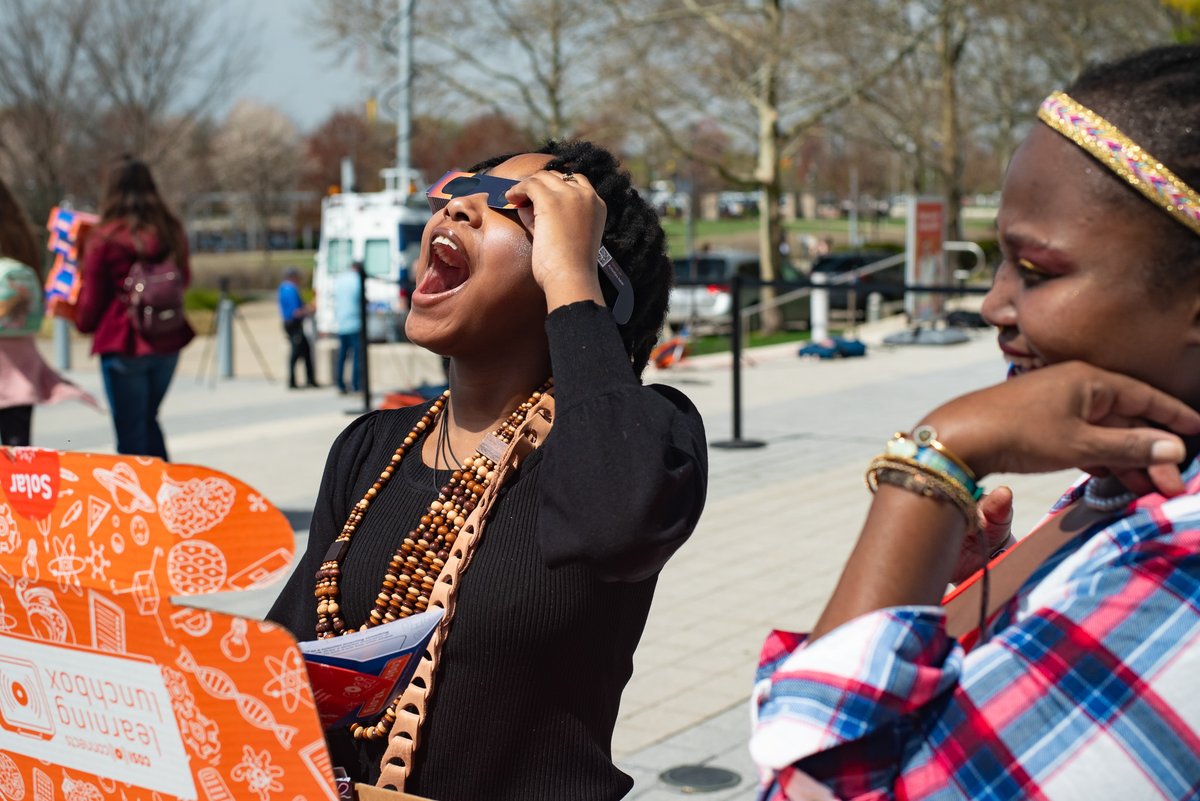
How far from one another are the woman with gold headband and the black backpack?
23.1ft

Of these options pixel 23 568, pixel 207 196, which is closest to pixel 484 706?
pixel 23 568

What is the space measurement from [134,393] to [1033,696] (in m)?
7.36

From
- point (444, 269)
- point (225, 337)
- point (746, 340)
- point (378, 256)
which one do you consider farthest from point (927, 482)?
point (746, 340)

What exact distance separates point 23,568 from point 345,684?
0.41 m

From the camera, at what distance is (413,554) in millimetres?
1967

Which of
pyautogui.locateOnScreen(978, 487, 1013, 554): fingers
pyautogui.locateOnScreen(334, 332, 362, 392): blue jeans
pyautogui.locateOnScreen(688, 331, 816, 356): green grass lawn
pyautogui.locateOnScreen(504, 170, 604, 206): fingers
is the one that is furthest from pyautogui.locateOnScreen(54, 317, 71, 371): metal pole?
pyautogui.locateOnScreen(978, 487, 1013, 554): fingers

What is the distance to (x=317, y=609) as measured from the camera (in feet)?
6.70

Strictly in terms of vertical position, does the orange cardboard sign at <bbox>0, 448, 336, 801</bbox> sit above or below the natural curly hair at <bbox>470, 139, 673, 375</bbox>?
below

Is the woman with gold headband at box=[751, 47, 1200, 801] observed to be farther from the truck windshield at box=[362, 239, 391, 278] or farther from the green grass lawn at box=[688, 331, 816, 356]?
the truck windshield at box=[362, 239, 391, 278]

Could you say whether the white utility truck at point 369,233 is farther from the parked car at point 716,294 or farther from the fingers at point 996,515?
the fingers at point 996,515

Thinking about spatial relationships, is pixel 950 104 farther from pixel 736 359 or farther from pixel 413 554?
pixel 413 554

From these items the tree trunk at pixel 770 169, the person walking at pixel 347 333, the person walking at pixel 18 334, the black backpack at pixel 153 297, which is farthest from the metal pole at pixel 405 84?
the person walking at pixel 18 334

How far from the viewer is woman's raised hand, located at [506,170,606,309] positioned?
1.89m

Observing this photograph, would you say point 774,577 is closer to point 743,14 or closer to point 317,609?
point 317,609
